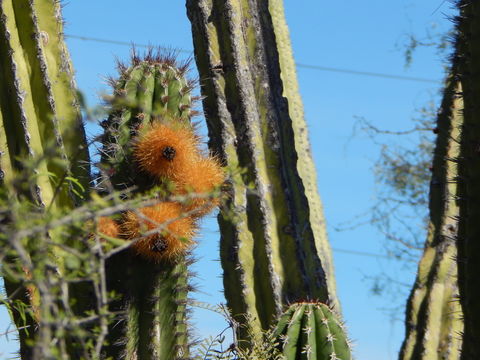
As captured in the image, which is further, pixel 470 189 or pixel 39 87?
pixel 39 87

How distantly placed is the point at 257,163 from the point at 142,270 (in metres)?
1.21

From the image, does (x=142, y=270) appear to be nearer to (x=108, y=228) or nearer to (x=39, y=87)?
(x=108, y=228)

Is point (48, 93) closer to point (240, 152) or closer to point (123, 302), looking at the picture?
point (123, 302)

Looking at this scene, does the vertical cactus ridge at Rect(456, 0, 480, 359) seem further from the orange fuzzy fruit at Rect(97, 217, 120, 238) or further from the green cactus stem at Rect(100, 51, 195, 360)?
the orange fuzzy fruit at Rect(97, 217, 120, 238)

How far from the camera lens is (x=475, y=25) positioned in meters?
2.48

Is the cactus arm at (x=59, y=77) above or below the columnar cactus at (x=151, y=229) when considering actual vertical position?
above

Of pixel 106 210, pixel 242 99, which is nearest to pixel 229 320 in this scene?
pixel 106 210

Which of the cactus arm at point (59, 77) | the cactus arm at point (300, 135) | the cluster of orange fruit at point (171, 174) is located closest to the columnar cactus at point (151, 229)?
the cluster of orange fruit at point (171, 174)

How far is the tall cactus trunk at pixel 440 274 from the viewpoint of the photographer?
3.75 metres

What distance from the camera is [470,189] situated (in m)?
2.40

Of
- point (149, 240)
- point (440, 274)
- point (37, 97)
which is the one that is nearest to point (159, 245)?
point (149, 240)

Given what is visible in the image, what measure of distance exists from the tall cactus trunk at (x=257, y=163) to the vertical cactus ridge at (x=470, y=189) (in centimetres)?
93

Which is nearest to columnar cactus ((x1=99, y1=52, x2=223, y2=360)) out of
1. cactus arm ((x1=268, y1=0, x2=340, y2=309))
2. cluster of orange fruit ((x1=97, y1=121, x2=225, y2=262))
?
cluster of orange fruit ((x1=97, y1=121, x2=225, y2=262))

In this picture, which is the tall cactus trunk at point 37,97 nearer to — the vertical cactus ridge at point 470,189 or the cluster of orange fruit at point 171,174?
the cluster of orange fruit at point 171,174
